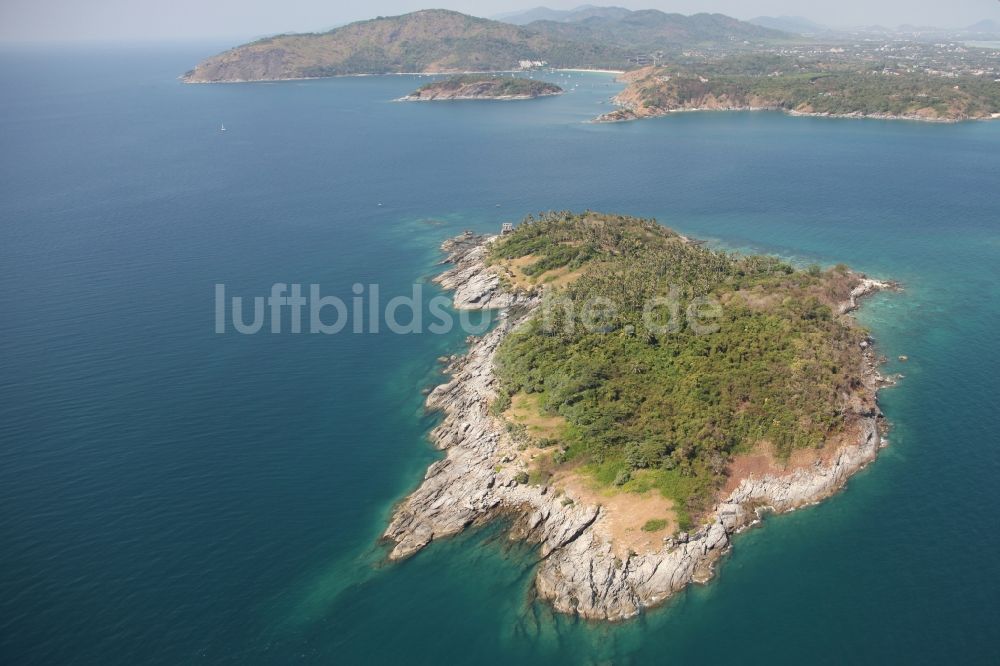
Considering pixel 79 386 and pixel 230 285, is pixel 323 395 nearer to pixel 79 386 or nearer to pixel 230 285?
pixel 79 386

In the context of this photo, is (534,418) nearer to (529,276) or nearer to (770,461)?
(770,461)

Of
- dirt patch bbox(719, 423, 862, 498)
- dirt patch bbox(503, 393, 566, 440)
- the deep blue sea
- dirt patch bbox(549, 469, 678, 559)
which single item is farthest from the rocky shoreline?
dirt patch bbox(503, 393, 566, 440)

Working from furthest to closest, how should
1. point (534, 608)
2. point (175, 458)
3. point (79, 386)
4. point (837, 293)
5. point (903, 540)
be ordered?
point (837, 293), point (79, 386), point (175, 458), point (903, 540), point (534, 608)

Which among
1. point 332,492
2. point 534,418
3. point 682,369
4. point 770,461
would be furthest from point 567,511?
point 682,369

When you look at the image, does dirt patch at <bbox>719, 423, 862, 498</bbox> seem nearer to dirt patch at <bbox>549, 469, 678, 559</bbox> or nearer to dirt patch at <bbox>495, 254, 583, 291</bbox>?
dirt patch at <bbox>549, 469, 678, 559</bbox>

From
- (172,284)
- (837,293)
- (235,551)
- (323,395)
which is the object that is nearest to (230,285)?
(172,284)

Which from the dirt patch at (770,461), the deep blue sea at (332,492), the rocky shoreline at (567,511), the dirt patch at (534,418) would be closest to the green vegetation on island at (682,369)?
the dirt patch at (534,418)
